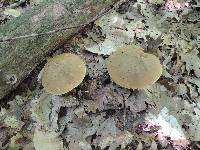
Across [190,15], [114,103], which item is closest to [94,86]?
[114,103]

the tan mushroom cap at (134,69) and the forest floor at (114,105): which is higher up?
the tan mushroom cap at (134,69)

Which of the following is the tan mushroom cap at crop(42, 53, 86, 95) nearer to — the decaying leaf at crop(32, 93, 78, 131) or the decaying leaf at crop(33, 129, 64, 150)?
the decaying leaf at crop(32, 93, 78, 131)

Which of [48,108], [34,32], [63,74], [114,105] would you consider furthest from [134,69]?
[34,32]

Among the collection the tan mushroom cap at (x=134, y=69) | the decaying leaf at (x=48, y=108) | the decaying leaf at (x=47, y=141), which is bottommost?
the decaying leaf at (x=47, y=141)

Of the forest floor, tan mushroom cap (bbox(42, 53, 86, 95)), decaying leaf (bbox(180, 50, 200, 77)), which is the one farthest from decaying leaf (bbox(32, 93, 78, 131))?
decaying leaf (bbox(180, 50, 200, 77))

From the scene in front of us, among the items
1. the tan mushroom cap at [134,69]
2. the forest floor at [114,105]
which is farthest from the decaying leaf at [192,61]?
the tan mushroom cap at [134,69]

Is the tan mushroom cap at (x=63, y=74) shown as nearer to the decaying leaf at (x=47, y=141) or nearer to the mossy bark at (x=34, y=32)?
the mossy bark at (x=34, y=32)
